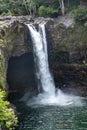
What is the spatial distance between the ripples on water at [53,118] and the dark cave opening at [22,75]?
6.62 meters

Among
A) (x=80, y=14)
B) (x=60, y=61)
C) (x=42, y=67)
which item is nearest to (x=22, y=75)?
(x=42, y=67)

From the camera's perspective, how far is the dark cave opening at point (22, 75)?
4722 cm

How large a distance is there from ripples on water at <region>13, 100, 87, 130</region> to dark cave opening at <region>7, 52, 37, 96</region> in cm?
662

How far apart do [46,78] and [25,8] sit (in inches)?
616

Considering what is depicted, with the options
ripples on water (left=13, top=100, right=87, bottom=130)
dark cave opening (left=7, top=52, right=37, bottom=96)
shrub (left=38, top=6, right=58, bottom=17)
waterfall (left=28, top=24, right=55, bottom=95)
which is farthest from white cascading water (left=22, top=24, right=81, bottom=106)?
shrub (left=38, top=6, right=58, bottom=17)

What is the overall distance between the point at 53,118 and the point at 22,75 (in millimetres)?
13557

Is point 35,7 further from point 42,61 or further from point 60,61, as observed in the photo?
point 60,61

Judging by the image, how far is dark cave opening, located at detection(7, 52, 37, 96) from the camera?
155 feet

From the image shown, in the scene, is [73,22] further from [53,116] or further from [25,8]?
[53,116]

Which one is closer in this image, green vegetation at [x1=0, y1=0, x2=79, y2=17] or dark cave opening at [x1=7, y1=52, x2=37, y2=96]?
dark cave opening at [x1=7, y1=52, x2=37, y2=96]

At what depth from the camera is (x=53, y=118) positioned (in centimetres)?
3609

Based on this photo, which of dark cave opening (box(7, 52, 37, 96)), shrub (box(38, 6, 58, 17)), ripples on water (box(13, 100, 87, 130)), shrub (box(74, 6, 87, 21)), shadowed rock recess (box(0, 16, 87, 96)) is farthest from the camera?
shrub (box(38, 6, 58, 17))

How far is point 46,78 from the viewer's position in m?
48.7

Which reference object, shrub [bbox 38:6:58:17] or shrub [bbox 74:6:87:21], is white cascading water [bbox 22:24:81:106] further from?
shrub [bbox 38:6:58:17]
